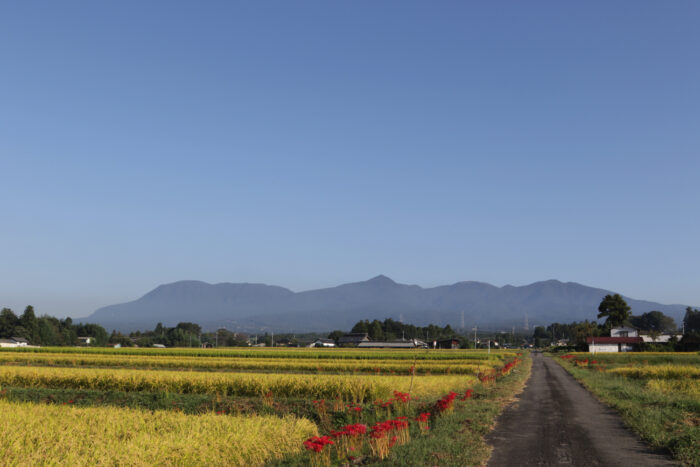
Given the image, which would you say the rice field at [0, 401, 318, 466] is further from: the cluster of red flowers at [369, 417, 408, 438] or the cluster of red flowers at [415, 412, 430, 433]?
the cluster of red flowers at [415, 412, 430, 433]

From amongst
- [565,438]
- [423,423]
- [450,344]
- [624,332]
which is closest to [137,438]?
[423,423]

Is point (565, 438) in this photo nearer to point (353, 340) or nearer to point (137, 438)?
point (137, 438)

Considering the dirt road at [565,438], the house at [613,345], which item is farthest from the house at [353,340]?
the dirt road at [565,438]

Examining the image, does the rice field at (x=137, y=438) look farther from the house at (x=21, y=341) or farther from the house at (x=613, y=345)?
→ the house at (x=21, y=341)

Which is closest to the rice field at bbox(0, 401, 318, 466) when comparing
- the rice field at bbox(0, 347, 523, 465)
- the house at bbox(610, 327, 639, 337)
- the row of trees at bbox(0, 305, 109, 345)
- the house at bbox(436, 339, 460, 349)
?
the rice field at bbox(0, 347, 523, 465)

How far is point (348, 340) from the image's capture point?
172 metres

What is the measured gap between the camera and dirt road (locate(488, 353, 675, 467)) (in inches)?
541

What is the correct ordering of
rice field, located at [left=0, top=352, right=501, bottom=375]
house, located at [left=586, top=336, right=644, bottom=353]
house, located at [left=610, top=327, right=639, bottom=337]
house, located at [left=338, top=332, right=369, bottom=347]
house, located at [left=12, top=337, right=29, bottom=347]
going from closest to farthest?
1. rice field, located at [left=0, top=352, right=501, bottom=375]
2. house, located at [left=586, top=336, right=644, bottom=353]
3. house, located at [left=610, top=327, right=639, bottom=337]
4. house, located at [left=12, top=337, right=29, bottom=347]
5. house, located at [left=338, top=332, right=369, bottom=347]

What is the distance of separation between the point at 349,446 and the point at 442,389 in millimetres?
16091

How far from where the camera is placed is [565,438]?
16594mm

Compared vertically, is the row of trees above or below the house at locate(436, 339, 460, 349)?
above

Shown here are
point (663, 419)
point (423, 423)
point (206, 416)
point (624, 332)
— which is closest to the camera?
point (206, 416)

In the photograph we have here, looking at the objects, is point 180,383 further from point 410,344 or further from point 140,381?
point 410,344

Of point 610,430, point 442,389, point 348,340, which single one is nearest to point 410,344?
point 348,340
